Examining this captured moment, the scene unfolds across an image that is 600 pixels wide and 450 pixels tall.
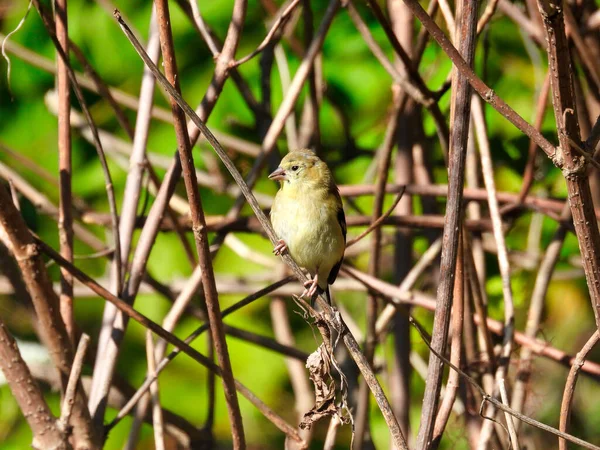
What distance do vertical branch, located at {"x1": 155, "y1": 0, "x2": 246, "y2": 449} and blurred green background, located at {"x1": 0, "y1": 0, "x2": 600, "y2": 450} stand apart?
6.64 ft

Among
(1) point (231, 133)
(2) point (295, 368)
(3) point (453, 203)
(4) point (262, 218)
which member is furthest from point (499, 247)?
(1) point (231, 133)

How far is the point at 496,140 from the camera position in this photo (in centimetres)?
426

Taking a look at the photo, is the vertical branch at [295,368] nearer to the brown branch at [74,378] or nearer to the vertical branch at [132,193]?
the vertical branch at [132,193]

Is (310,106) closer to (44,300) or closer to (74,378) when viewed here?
(44,300)

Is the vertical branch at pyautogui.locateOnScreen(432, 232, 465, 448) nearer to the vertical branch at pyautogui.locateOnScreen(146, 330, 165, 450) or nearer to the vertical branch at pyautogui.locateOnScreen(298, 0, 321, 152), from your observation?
the vertical branch at pyautogui.locateOnScreen(146, 330, 165, 450)

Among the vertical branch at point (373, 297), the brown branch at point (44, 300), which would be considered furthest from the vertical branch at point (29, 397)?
the vertical branch at point (373, 297)

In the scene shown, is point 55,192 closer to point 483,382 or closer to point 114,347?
point 114,347

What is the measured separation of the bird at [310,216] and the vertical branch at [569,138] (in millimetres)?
1935

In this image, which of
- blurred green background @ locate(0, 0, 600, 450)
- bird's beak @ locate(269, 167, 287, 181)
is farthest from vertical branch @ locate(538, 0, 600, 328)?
blurred green background @ locate(0, 0, 600, 450)

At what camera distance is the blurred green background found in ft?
14.5

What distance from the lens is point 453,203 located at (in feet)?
6.06

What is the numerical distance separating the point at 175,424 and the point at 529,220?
89.8 inches

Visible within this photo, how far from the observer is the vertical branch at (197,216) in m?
1.95

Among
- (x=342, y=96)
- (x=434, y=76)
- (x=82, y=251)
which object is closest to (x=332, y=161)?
(x=342, y=96)
